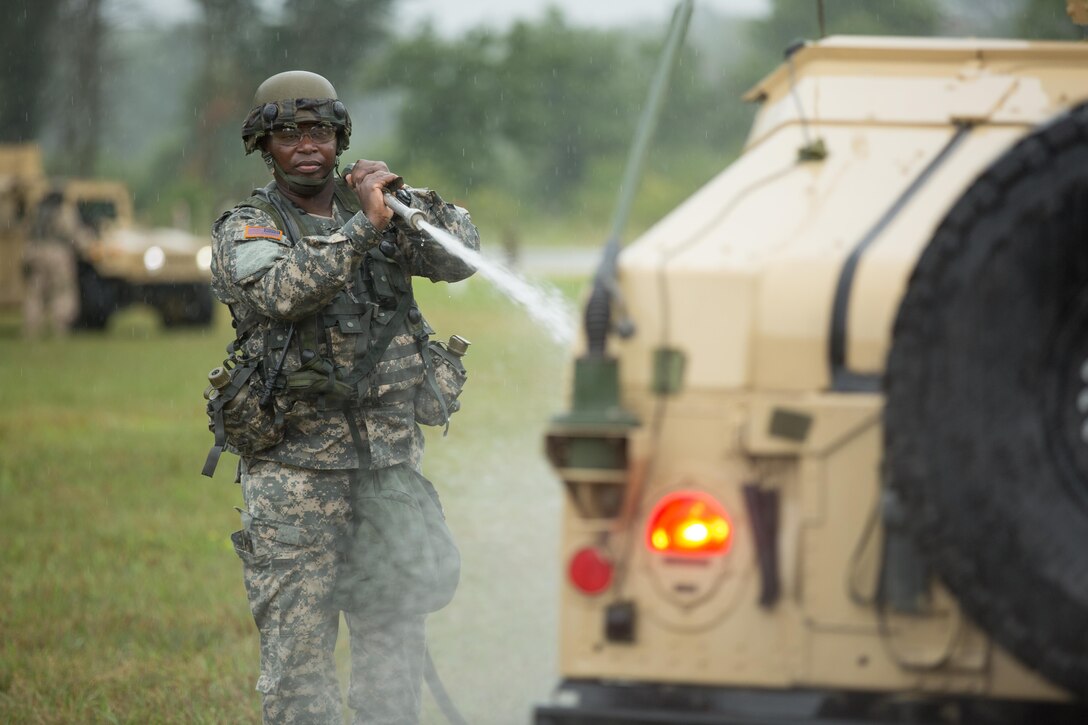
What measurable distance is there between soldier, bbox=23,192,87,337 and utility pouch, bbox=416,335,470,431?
17.0m

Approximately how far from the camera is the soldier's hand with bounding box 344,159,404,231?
4133mm

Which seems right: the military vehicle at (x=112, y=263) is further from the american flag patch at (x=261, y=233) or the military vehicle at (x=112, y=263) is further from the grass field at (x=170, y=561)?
the american flag patch at (x=261, y=233)

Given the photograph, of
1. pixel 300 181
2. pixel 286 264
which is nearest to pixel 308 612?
pixel 286 264

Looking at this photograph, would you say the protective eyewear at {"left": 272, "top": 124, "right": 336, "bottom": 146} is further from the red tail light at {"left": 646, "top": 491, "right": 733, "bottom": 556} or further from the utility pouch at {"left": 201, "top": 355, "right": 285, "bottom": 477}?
the red tail light at {"left": 646, "top": 491, "right": 733, "bottom": 556}

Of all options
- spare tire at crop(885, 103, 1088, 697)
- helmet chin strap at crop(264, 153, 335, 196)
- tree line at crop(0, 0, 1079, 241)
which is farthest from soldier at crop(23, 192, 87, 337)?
tree line at crop(0, 0, 1079, 241)

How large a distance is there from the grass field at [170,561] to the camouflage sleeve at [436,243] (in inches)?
64.4

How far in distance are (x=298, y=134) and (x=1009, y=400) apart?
2.18m

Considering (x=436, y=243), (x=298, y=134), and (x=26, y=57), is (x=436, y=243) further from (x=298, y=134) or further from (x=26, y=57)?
(x=26, y=57)

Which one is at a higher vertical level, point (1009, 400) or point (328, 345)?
point (328, 345)

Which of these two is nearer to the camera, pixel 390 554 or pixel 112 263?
pixel 390 554

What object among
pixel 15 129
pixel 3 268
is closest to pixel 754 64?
pixel 15 129

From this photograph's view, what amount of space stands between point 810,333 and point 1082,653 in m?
0.80

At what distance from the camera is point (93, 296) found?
883 inches

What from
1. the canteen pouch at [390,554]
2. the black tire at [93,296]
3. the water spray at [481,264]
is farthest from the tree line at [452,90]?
the canteen pouch at [390,554]
